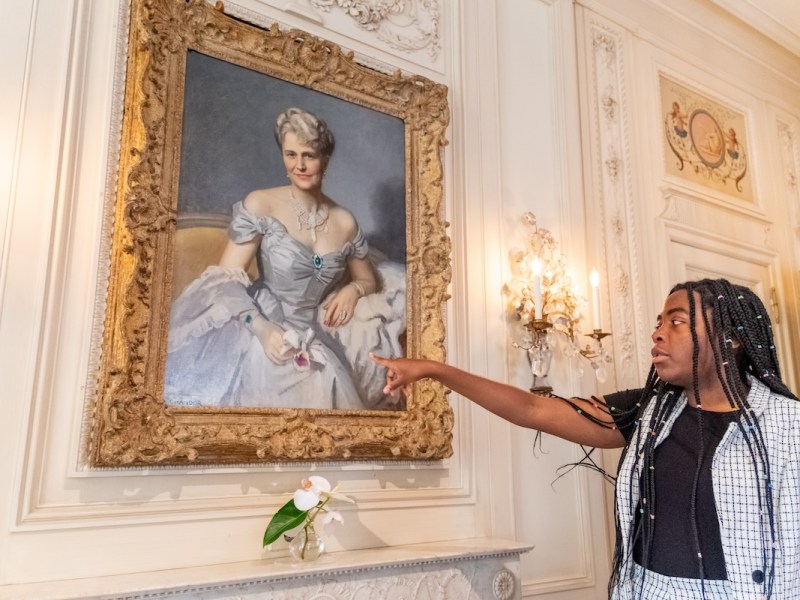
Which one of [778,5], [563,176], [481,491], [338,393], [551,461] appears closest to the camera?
[338,393]

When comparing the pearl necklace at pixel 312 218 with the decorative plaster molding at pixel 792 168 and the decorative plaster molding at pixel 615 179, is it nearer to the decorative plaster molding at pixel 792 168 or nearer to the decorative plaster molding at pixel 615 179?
the decorative plaster molding at pixel 615 179

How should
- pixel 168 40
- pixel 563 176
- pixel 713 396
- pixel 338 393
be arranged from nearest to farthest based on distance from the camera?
pixel 713 396 < pixel 168 40 < pixel 338 393 < pixel 563 176

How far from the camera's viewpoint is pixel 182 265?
7.51ft

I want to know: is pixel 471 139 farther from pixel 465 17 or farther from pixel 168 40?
pixel 168 40

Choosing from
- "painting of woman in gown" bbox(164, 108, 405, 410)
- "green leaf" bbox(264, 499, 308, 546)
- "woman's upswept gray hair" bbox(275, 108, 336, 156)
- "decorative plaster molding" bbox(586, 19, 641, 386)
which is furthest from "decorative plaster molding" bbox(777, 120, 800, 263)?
"green leaf" bbox(264, 499, 308, 546)

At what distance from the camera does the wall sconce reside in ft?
10.1

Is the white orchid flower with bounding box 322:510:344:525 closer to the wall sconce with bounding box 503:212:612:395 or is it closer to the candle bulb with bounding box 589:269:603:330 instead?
the wall sconce with bounding box 503:212:612:395

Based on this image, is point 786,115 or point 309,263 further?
point 786,115

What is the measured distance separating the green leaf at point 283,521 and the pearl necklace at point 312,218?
96 centimetres

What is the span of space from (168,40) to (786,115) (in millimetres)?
4492

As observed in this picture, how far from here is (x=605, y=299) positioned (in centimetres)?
360

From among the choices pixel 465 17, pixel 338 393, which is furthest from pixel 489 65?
pixel 338 393

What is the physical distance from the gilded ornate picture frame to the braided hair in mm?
846

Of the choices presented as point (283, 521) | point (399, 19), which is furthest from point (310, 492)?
point (399, 19)
